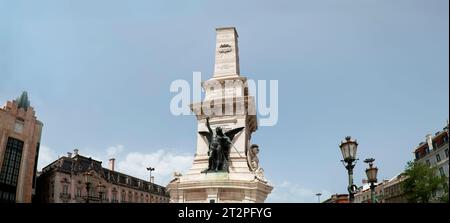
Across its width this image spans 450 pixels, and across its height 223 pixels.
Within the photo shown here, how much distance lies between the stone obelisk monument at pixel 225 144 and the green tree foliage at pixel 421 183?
19.1 metres

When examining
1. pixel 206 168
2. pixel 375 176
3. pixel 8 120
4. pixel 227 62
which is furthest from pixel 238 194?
pixel 8 120

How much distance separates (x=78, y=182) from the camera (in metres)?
61.4

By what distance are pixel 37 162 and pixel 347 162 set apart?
163 feet

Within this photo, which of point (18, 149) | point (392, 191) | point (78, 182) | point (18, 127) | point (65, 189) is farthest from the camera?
point (392, 191)

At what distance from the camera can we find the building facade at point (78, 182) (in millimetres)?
57938

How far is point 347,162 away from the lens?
12500 millimetres

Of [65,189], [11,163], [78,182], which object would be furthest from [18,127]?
[78,182]

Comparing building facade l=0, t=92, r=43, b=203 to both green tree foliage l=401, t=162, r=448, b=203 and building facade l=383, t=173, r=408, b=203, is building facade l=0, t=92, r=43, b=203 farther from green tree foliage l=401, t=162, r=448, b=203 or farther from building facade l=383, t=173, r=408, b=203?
building facade l=383, t=173, r=408, b=203

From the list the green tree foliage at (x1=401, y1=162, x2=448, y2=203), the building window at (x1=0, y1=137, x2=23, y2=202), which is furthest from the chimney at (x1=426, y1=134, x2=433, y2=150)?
the building window at (x1=0, y1=137, x2=23, y2=202)

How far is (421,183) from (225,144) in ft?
75.2

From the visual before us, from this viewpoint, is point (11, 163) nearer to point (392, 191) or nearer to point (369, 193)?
point (392, 191)

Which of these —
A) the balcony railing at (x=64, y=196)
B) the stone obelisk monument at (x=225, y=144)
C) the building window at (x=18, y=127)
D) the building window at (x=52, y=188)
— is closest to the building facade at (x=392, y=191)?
the stone obelisk monument at (x=225, y=144)

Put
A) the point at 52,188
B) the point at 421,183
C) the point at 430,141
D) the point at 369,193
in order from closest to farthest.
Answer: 1. the point at 421,183
2. the point at 430,141
3. the point at 52,188
4. the point at 369,193
